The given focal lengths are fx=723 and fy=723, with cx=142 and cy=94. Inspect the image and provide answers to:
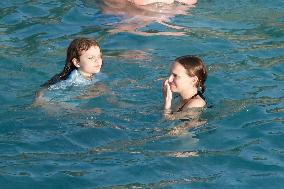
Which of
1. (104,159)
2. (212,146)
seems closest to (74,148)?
(104,159)

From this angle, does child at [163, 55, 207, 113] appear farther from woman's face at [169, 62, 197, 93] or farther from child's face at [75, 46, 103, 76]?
child's face at [75, 46, 103, 76]

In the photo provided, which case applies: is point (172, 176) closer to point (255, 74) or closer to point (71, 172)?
point (71, 172)

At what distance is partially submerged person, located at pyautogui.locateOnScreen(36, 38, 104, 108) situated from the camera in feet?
26.0

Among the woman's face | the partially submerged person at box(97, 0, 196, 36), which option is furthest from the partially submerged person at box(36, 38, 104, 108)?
the partially submerged person at box(97, 0, 196, 36)

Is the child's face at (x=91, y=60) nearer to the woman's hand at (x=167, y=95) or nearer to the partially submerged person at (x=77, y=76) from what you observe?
the partially submerged person at (x=77, y=76)

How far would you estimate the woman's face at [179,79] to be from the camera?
23.9ft

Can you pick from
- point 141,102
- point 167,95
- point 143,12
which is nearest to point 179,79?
point 167,95

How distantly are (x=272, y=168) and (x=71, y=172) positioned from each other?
5.63 ft

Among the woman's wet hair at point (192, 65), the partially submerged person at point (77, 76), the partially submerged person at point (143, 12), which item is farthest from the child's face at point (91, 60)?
the partially submerged person at point (143, 12)

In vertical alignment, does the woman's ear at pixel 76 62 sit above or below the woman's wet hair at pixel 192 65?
below

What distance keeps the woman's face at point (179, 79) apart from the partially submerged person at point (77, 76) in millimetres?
1042

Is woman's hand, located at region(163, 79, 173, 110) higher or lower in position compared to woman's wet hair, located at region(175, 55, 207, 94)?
lower

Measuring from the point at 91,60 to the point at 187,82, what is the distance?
130 centimetres

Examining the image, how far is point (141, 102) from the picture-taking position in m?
7.83
